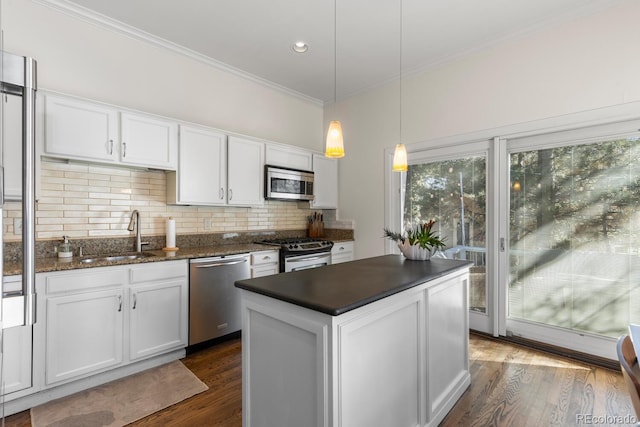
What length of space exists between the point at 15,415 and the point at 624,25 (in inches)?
211

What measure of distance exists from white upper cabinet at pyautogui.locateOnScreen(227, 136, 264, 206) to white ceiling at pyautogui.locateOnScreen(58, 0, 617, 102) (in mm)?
988

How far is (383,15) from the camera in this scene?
9.39ft

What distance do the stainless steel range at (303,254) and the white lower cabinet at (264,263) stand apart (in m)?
0.07

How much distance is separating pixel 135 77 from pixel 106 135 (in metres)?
0.82

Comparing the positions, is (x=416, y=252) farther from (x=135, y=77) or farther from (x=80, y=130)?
(x=135, y=77)

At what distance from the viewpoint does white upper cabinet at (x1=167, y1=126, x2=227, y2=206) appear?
3.15 m

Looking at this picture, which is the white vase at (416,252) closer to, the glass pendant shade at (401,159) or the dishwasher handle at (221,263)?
the glass pendant shade at (401,159)

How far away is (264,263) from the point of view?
11.5 ft

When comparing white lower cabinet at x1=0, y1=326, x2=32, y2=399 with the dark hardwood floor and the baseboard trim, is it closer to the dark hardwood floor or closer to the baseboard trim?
the dark hardwood floor

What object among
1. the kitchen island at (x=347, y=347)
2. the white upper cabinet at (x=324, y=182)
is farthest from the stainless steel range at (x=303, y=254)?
the kitchen island at (x=347, y=347)

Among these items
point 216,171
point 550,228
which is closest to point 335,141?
point 216,171

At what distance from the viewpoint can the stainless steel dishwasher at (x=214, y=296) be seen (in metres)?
2.93

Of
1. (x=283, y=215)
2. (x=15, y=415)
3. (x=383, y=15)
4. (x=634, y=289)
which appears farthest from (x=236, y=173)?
(x=634, y=289)

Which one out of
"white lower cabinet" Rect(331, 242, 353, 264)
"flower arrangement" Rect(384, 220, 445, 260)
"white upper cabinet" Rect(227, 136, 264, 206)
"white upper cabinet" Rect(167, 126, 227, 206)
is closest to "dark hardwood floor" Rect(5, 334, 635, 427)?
"flower arrangement" Rect(384, 220, 445, 260)
